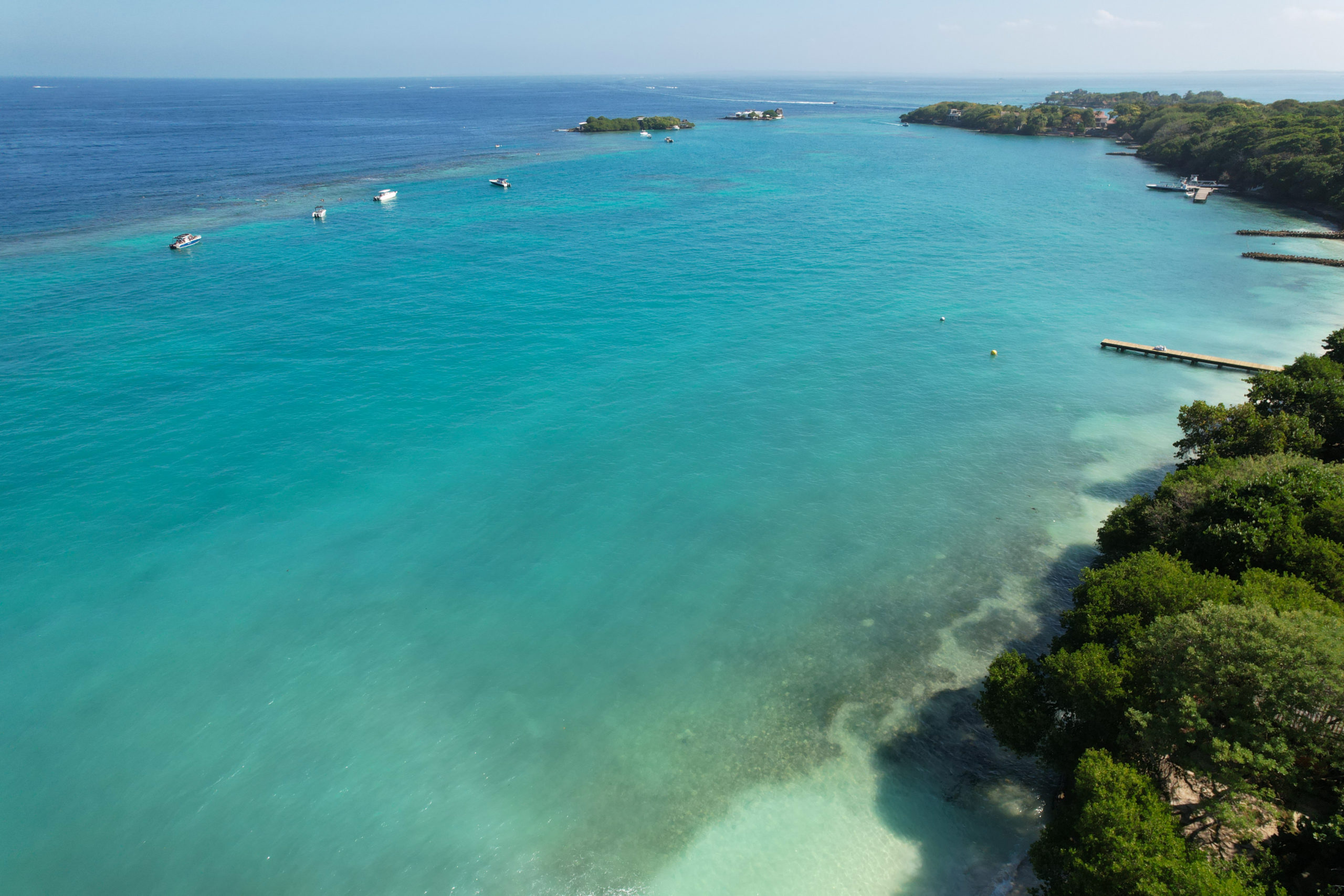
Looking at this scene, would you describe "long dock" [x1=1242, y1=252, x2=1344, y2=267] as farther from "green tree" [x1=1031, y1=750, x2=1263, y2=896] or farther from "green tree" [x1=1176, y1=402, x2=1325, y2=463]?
"green tree" [x1=1031, y1=750, x2=1263, y2=896]

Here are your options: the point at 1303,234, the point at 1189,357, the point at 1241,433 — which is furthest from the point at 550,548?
the point at 1303,234

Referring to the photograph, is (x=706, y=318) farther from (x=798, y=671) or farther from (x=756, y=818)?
(x=756, y=818)

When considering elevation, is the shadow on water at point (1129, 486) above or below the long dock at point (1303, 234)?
below

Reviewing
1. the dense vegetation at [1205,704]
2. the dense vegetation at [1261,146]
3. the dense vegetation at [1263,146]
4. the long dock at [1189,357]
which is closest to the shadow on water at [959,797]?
the dense vegetation at [1205,704]

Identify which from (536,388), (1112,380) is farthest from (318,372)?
(1112,380)

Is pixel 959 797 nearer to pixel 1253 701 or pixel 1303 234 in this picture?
pixel 1253 701

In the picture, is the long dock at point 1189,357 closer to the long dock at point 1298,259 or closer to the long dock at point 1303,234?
the long dock at point 1298,259

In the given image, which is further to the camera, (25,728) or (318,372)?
(318,372)
